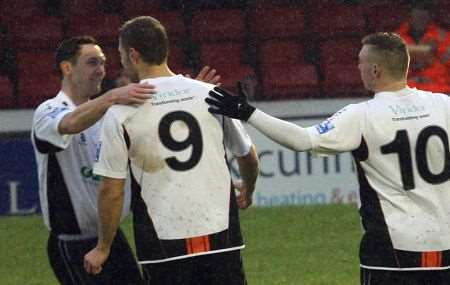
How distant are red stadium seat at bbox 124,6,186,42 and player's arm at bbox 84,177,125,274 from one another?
1122cm

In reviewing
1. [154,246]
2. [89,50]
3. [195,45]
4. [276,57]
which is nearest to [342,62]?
[276,57]

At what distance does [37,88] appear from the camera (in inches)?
651

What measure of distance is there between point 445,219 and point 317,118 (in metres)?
8.77

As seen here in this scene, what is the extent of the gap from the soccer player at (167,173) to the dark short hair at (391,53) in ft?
2.80

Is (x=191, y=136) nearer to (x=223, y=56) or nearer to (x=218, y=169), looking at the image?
(x=218, y=169)

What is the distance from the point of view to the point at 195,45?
17.5 meters

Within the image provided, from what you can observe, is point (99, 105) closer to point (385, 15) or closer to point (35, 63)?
point (35, 63)

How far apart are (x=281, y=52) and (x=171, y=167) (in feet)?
37.8

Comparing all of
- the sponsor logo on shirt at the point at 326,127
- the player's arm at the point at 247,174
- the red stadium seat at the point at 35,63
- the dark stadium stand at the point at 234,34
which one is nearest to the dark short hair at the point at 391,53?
the sponsor logo on shirt at the point at 326,127

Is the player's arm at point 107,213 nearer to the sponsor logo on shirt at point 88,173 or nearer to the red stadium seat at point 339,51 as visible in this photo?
the sponsor logo on shirt at point 88,173

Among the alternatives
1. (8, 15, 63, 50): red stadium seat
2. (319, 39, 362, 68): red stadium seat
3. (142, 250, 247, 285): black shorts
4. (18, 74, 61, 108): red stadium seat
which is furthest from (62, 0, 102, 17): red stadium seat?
(142, 250, 247, 285): black shorts

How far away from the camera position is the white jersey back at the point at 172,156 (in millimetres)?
6219

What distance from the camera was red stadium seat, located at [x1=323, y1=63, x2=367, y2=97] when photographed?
1642 centimetres

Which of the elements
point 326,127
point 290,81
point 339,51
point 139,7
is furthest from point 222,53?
point 326,127
